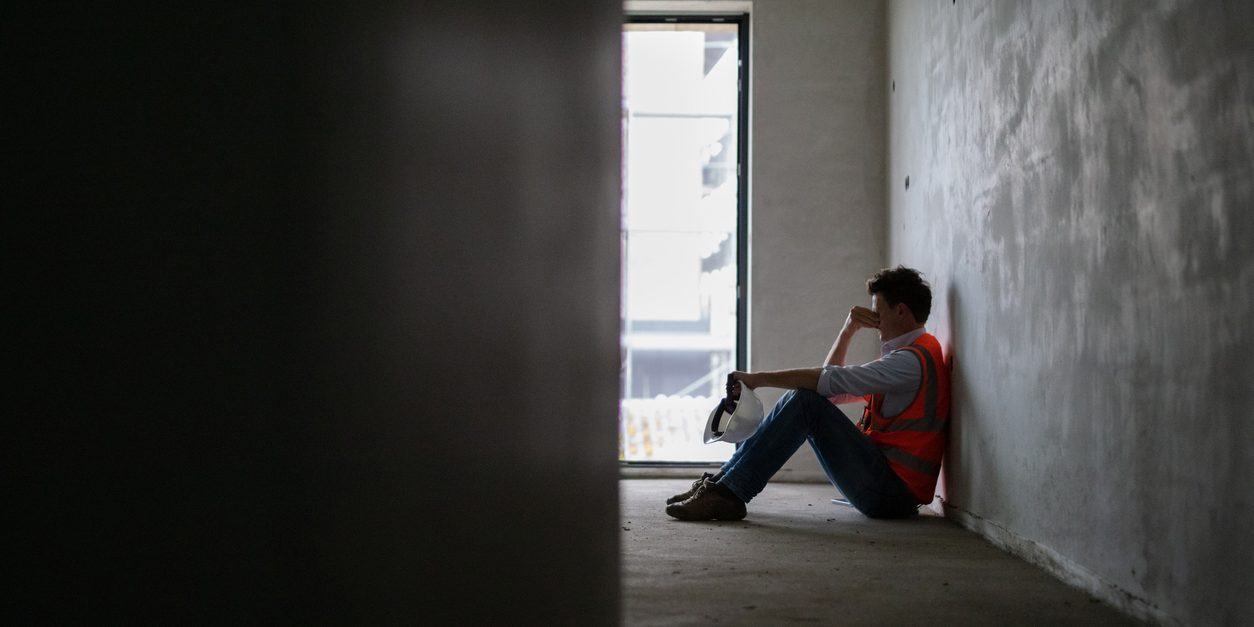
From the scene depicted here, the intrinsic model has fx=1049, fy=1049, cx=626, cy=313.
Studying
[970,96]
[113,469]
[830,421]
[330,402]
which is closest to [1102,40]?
[970,96]

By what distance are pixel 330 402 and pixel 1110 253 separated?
1931mm

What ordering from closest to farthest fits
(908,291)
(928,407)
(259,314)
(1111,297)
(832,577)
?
(259,314) < (1111,297) < (832,577) < (928,407) < (908,291)

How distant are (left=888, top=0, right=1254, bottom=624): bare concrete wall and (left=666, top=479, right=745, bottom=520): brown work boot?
2.25 feet

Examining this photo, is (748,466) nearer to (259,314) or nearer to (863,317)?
(863,317)

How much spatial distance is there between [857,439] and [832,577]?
1.09 m

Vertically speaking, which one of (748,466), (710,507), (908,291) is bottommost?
(710,507)

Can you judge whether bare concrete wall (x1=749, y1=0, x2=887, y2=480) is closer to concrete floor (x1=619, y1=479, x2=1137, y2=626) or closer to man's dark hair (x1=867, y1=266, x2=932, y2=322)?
man's dark hair (x1=867, y1=266, x2=932, y2=322)

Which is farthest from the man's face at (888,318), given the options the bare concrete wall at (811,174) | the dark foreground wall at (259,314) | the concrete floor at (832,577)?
the dark foreground wall at (259,314)

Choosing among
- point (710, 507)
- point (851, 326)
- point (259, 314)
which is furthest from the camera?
point (851, 326)

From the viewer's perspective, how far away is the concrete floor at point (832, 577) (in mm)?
1880

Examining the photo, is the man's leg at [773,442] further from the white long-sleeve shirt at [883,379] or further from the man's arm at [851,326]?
the man's arm at [851,326]

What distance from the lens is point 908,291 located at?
139 inches

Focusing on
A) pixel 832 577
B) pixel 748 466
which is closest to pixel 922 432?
pixel 748 466

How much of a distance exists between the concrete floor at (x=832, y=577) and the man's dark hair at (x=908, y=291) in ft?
2.27
